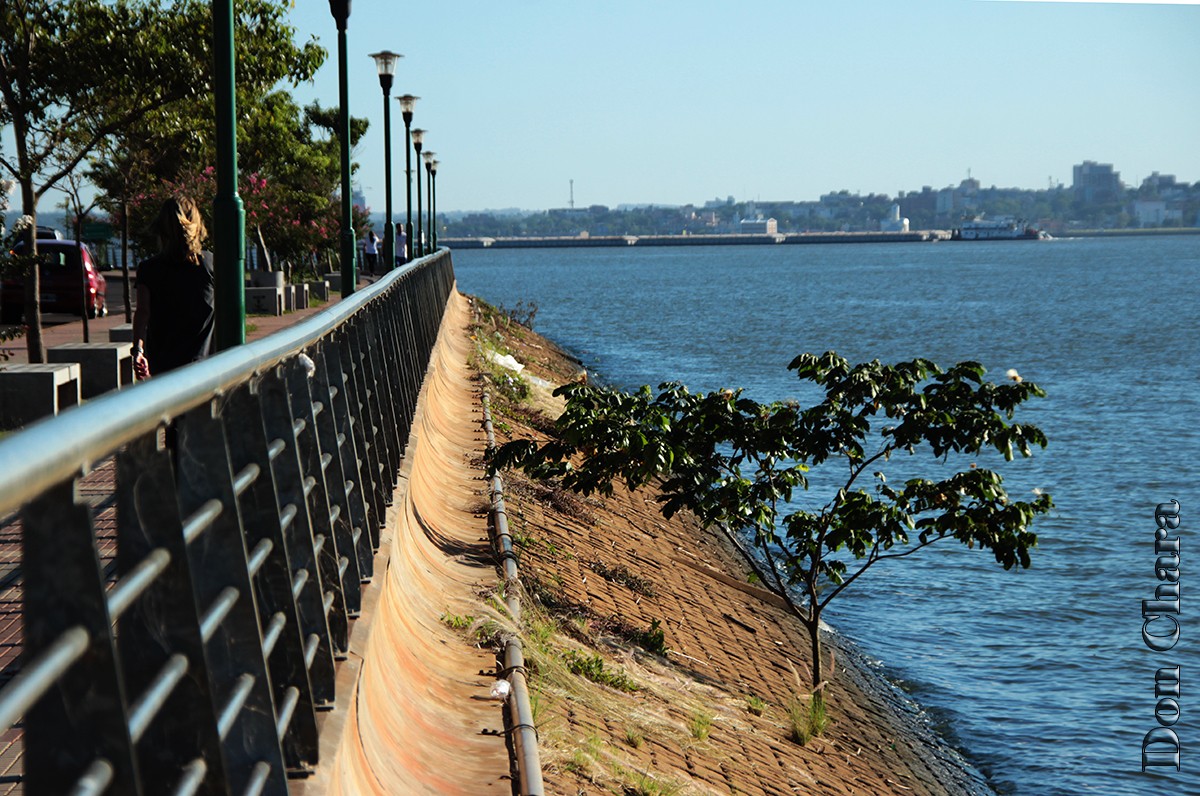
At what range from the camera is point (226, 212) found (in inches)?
322

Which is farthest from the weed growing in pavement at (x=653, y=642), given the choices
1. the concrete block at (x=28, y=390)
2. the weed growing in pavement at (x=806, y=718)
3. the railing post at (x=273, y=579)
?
the railing post at (x=273, y=579)

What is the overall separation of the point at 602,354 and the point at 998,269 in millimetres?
123193

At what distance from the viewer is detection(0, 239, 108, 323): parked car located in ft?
84.1

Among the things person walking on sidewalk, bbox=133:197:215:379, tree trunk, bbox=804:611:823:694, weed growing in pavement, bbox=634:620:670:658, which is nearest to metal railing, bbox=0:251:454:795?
person walking on sidewalk, bbox=133:197:215:379

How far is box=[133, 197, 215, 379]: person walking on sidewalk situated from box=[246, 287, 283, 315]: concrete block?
24.1 metres

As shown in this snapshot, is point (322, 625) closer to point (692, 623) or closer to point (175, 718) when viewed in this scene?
point (175, 718)

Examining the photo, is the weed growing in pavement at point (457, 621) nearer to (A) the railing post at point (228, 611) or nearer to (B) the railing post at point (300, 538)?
(B) the railing post at point (300, 538)

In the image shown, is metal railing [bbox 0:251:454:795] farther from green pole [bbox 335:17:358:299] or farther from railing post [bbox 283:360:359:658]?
green pole [bbox 335:17:358:299]

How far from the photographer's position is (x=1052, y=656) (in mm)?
16906

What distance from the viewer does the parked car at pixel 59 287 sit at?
25625mm

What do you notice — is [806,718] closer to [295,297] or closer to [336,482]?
[336,482]

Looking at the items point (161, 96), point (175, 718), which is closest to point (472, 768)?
point (175, 718)

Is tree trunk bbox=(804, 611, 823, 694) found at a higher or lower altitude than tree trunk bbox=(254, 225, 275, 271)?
lower

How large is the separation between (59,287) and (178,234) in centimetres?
2012
